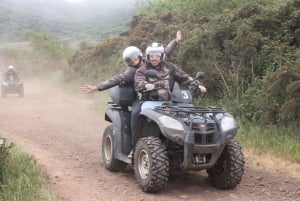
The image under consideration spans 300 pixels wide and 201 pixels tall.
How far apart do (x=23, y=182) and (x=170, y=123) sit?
6.22 ft

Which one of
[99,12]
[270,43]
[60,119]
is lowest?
[60,119]

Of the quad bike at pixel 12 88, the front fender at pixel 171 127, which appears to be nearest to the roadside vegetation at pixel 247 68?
the front fender at pixel 171 127

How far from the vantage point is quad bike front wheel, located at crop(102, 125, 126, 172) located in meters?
7.71

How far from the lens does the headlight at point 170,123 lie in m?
6.32

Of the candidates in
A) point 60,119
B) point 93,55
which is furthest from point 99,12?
point 60,119

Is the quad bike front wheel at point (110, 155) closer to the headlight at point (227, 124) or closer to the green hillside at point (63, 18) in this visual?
the headlight at point (227, 124)

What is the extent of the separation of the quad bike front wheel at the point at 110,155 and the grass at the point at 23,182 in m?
1.06

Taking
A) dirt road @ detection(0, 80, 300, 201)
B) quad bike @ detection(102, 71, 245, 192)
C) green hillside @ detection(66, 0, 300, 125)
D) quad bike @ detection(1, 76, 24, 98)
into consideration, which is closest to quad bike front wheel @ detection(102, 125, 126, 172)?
dirt road @ detection(0, 80, 300, 201)

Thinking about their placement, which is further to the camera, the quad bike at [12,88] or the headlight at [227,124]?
the quad bike at [12,88]

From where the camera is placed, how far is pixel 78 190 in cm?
670

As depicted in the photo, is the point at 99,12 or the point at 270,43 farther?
the point at 99,12

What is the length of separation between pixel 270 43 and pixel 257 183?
4867 millimetres

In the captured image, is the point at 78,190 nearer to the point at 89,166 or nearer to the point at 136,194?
the point at 136,194

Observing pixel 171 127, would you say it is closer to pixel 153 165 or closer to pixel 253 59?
pixel 153 165
